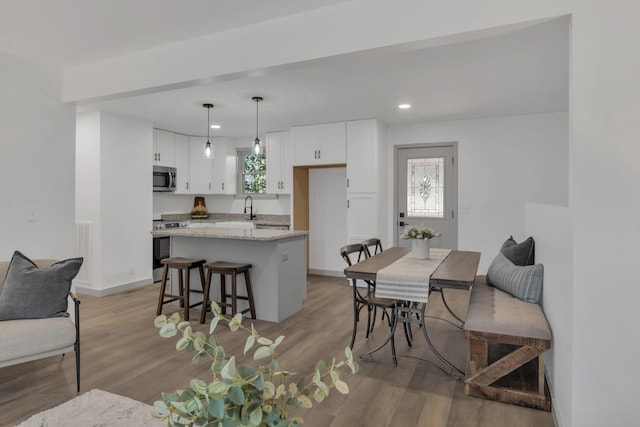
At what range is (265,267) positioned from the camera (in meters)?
4.10

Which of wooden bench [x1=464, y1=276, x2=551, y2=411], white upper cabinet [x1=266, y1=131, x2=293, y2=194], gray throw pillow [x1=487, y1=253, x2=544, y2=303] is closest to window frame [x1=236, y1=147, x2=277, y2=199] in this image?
white upper cabinet [x1=266, y1=131, x2=293, y2=194]

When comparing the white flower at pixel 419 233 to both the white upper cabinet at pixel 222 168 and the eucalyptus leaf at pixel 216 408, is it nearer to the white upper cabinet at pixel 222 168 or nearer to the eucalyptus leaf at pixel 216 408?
the eucalyptus leaf at pixel 216 408

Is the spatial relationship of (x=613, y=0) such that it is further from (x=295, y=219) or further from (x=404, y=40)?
(x=295, y=219)

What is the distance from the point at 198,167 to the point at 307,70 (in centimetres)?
394

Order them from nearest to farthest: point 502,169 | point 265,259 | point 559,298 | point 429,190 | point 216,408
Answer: point 216,408
point 559,298
point 265,259
point 502,169
point 429,190

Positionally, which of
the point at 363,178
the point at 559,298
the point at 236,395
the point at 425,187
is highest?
the point at 363,178

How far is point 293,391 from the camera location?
916 millimetres

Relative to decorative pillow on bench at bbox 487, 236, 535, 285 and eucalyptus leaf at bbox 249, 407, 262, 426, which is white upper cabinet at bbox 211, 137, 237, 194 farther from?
eucalyptus leaf at bbox 249, 407, 262, 426

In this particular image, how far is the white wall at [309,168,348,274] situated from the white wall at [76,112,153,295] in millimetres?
2630

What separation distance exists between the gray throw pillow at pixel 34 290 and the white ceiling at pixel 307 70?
1695 millimetres

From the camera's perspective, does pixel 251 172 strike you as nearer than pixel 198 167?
No

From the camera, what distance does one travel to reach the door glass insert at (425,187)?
5867 mm

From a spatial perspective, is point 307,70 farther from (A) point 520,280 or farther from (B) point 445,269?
(A) point 520,280

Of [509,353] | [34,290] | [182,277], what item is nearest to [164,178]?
[182,277]
